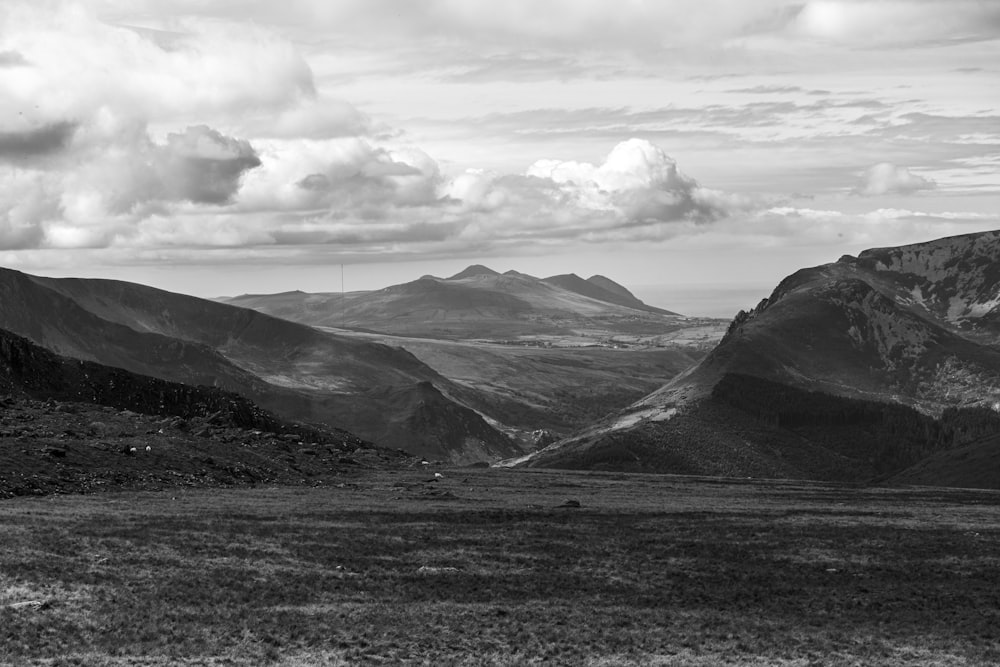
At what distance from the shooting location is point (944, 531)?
8838 centimetres

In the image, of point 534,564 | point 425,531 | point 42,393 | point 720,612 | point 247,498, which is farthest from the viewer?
point 42,393

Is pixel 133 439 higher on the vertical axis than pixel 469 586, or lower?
higher

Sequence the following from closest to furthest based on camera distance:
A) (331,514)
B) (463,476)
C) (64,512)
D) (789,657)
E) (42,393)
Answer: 1. (789,657)
2. (64,512)
3. (331,514)
4. (463,476)
5. (42,393)

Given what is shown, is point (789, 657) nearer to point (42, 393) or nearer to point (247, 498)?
point (247, 498)

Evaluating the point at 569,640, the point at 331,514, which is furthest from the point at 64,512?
the point at 569,640

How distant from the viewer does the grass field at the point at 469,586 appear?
→ 44219 mm

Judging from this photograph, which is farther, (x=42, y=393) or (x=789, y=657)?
(x=42, y=393)

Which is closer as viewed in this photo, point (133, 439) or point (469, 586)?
point (469, 586)

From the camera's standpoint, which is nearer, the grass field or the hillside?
the grass field

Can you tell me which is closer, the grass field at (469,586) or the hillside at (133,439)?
the grass field at (469,586)

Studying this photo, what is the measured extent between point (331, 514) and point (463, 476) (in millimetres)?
64686

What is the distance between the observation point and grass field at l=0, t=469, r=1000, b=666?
44.2 meters

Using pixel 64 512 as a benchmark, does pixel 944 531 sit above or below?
below

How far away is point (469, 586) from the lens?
57.5m
